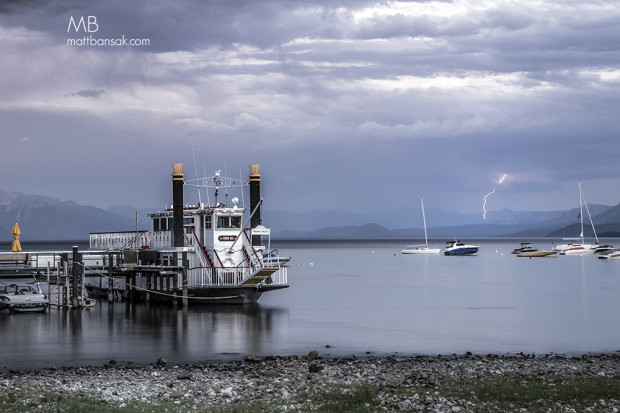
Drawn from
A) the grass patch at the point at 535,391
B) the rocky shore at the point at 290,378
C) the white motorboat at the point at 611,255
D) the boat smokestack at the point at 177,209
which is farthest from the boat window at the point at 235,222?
the white motorboat at the point at 611,255

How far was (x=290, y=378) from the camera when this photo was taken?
27016mm

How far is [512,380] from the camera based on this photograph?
1014 inches

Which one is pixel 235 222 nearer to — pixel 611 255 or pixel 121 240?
pixel 121 240

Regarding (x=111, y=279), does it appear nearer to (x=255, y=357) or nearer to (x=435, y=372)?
(x=255, y=357)

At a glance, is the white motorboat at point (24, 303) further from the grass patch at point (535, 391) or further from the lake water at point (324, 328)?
the grass patch at point (535, 391)

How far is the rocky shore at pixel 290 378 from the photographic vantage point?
22.5m

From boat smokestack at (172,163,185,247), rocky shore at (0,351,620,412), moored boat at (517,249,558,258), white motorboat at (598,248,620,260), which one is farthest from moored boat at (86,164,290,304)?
moored boat at (517,249,558,258)

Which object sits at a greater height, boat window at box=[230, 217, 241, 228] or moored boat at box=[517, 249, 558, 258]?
boat window at box=[230, 217, 241, 228]

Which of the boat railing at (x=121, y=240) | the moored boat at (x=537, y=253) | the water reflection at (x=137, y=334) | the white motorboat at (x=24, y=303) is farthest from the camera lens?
the moored boat at (x=537, y=253)

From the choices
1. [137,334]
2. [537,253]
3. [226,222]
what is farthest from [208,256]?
[537,253]

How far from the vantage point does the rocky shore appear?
22500mm

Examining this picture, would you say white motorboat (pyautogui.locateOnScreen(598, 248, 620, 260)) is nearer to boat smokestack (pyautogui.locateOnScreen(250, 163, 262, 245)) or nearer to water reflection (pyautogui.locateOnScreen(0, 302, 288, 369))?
boat smokestack (pyautogui.locateOnScreen(250, 163, 262, 245))

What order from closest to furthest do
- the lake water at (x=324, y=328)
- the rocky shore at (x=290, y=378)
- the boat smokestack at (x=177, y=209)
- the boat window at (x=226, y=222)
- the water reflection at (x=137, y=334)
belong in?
the rocky shore at (x=290, y=378)
the water reflection at (x=137, y=334)
the lake water at (x=324, y=328)
the boat window at (x=226, y=222)
the boat smokestack at (x=177, y=209)

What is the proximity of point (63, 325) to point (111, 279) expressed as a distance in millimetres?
12357
